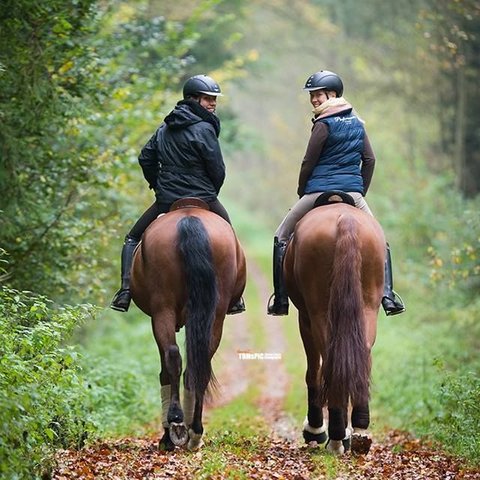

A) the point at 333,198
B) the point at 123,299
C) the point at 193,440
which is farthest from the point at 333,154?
the point at 193,440

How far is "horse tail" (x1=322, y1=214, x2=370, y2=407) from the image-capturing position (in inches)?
314

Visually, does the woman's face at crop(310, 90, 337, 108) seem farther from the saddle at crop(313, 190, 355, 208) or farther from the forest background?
the forest background

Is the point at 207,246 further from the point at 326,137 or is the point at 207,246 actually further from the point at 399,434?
the point at 399,434

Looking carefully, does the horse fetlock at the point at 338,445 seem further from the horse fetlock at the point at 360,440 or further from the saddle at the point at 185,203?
the saddle at the point at 185,203

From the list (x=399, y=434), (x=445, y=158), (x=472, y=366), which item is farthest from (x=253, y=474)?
(x=445, y=158)

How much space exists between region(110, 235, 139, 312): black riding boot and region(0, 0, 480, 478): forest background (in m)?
0.53

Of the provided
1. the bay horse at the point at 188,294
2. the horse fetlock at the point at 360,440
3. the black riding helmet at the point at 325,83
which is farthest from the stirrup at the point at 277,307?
the black riding helmet at the point at 325,83

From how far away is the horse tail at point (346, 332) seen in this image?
7965 millimetres

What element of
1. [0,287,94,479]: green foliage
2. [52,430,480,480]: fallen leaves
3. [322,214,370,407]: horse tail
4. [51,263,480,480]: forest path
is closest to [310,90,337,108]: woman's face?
[322,214,370,407]: horse tail

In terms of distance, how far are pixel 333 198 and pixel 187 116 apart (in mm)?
1715

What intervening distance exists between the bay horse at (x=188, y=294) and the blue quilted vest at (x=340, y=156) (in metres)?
1.21

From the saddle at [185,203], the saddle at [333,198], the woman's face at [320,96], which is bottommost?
the saddle at [185,203]

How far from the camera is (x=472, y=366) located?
1379 cm

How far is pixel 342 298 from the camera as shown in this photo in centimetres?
806
